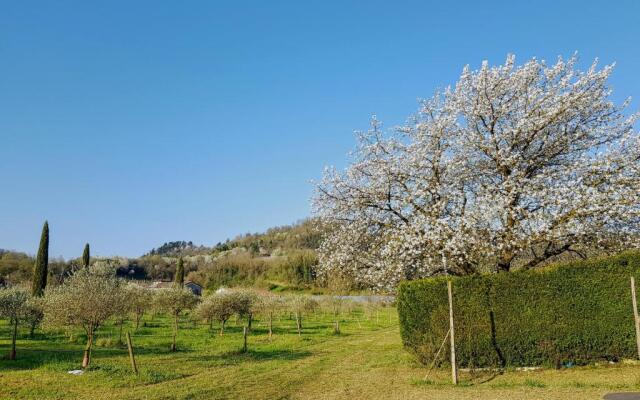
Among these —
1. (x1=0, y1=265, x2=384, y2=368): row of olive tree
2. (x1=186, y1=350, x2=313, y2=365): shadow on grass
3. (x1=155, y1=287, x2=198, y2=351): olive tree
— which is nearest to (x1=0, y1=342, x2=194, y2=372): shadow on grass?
(x1=0, y1=265, x2=384, y2=368): row of olive tree

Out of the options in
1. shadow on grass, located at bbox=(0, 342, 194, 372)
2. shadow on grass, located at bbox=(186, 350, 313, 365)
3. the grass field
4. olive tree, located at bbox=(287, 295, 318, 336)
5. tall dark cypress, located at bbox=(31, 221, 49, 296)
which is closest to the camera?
the grass field

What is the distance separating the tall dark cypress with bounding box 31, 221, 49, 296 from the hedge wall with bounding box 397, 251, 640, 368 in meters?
50.3

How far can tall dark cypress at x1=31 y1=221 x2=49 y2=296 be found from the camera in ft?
172

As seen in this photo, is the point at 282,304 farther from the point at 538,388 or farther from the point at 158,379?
the point at 538,388

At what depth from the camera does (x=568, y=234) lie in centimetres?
1603

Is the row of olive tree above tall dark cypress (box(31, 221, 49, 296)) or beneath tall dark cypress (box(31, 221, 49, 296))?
beneath

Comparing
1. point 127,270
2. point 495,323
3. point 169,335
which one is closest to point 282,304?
point 169,335

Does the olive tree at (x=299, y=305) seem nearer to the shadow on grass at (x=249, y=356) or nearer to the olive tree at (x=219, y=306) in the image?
the olive tree at (x=219, y=306)

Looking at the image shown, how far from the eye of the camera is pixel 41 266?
5338cm

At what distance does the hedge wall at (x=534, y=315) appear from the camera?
1466cm

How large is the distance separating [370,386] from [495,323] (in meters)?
5.14

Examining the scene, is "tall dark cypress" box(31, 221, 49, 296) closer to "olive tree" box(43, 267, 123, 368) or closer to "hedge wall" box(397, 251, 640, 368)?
"olive tree" box(43, 267, 123, 368)

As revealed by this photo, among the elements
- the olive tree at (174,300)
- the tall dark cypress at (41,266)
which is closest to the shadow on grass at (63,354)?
the olive tree at (174,300)

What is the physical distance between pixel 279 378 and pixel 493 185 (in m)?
11.8
